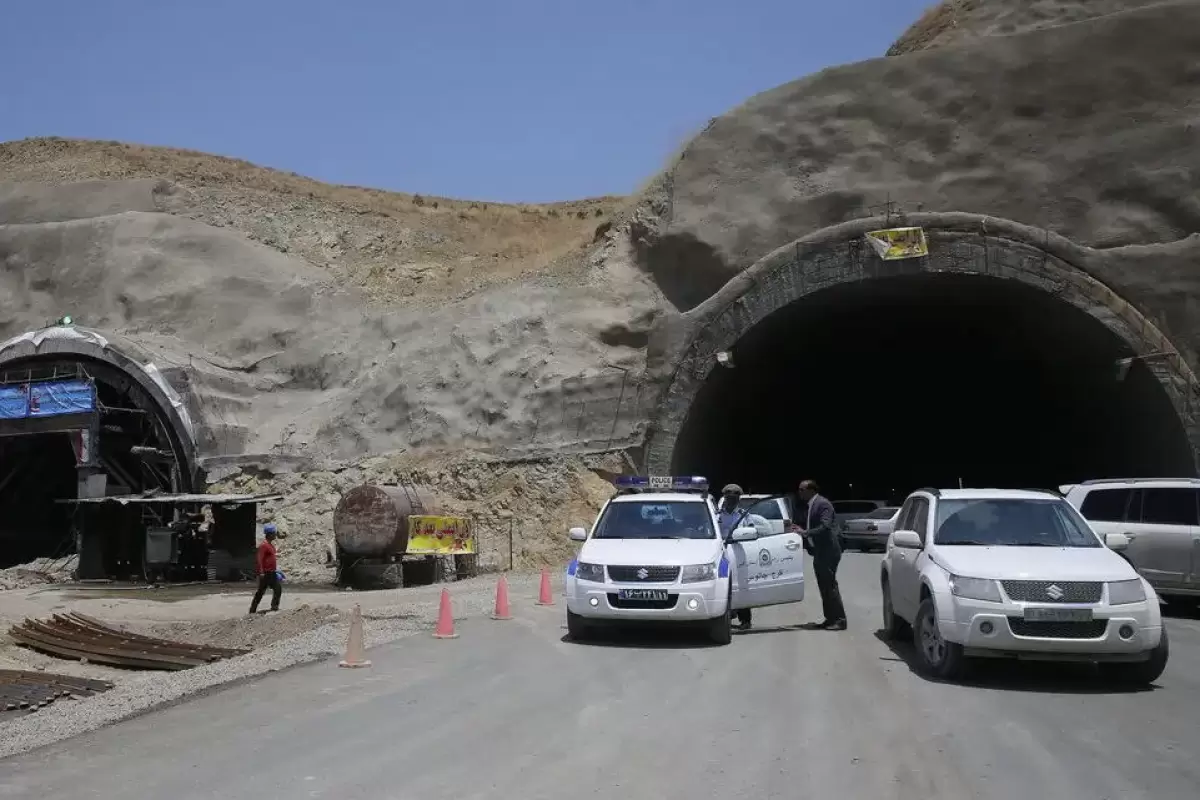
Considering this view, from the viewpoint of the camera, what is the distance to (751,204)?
3209 centimetres

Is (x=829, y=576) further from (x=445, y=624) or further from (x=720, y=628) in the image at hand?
(x=445, y=624)

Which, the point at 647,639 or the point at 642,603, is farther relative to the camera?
the point at 647,639

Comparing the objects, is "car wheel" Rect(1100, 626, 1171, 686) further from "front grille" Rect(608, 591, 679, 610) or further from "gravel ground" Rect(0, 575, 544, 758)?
"gravel ground" Rect(0, 575, 544, 758)

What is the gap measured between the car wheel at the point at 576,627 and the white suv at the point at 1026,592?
3.94 meters

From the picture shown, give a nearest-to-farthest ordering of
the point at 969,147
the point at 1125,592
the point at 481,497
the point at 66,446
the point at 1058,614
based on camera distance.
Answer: the point at 1058,614 < the point at 1125,592 < the point at 481,497 < the point at 969,147 < the point at 66,446

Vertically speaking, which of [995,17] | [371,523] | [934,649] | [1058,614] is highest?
[995,17]

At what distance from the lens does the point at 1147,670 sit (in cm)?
962

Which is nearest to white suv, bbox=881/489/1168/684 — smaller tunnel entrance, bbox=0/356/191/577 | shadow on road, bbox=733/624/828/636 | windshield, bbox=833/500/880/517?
shadow on road, bbox=733/624/828/636

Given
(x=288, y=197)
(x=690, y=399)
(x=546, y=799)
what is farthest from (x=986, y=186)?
(x=288, y=197)

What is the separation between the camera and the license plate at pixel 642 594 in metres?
12.1

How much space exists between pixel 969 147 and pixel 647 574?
23.1m

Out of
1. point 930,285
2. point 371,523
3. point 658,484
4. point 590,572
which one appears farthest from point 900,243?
point 590,572

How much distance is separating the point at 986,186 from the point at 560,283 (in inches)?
540

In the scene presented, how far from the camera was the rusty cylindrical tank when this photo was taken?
23.3 m
